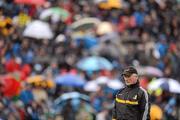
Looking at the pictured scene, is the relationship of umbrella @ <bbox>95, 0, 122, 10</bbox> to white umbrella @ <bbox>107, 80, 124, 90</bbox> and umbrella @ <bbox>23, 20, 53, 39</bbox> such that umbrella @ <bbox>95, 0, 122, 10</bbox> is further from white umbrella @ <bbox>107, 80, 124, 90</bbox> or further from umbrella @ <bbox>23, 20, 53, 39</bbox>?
white umbrella @ <bbox>107, 80, 124, 90</bbox>

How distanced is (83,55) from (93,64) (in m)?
0.91

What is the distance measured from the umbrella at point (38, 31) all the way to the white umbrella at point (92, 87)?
350cm

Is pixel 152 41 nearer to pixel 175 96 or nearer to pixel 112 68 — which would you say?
pixel 112 68

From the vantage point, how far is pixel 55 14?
86.1ft

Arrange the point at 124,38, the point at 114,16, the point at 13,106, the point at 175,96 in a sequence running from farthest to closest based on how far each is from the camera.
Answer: the point at 114,16, the point at 124,38, the point at 175,96, the point at 13,106

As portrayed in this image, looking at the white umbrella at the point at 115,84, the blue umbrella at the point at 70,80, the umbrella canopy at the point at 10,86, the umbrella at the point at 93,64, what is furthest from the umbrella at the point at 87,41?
the umbrella canopy at the point at 10,86

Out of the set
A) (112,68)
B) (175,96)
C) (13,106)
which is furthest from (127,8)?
(13,106)

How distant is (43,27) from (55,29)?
49 cm

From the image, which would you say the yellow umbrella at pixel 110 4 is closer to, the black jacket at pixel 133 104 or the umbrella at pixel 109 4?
the umbrella at pixel 109 4

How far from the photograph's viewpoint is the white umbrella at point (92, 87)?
21872 millimetres

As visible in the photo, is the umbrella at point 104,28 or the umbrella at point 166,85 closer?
the umbrella at point 166,85

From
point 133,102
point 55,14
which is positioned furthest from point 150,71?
point 133,102

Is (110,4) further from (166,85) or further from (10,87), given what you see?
(10,87)

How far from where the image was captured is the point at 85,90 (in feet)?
72.6
